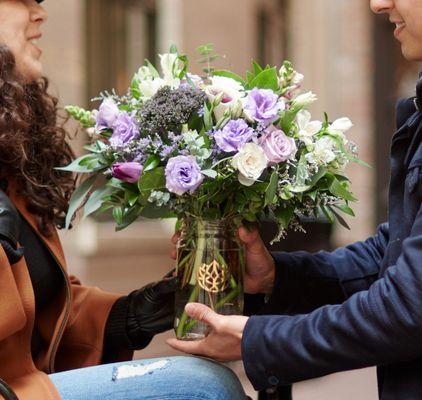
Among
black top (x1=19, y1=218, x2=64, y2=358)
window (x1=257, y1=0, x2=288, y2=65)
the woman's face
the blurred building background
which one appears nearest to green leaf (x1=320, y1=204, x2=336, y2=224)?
black top (x1=19, y1=218, x2=64, y2=358)

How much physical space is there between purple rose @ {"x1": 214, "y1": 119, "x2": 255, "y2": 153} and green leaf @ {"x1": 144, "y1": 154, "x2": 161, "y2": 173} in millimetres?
167

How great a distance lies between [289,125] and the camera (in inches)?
94.7

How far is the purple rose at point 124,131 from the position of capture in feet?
7.98

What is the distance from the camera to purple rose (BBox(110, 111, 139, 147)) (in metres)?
2.43

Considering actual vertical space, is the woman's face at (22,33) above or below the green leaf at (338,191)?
above

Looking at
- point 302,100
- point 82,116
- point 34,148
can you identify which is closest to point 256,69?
point 302,100

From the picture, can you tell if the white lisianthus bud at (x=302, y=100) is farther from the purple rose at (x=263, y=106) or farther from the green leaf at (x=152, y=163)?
the green leaf at (x=152, y=163)

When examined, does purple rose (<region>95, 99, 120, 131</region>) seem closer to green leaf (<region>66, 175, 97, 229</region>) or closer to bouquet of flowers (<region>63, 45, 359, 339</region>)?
bouquet of flowers (<region>63, 45, 359, 339</region>)

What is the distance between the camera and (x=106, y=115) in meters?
2.54

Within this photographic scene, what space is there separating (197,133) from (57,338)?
776 millimetres

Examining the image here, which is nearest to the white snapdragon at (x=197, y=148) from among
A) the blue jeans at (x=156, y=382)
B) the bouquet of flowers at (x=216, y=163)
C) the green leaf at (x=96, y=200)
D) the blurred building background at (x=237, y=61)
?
the bouquet of flowers at (x=216, y=163)

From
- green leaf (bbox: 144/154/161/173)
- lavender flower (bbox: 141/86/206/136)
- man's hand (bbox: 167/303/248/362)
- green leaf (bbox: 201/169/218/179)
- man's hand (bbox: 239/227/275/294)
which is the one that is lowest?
man's hand (bbox: 167/303/248/362)

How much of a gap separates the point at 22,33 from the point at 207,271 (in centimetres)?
105

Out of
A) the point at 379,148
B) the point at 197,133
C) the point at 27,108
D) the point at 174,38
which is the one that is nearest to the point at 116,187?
the point at 197,133
